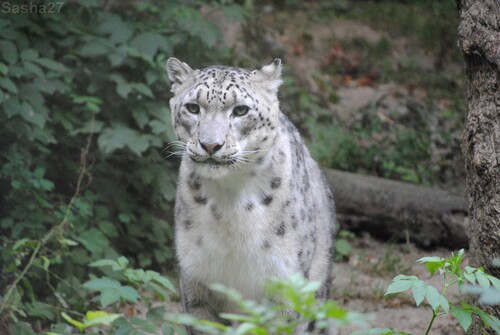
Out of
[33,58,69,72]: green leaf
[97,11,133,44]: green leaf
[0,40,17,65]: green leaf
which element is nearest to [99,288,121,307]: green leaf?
[33,58,69,72]: green leaf

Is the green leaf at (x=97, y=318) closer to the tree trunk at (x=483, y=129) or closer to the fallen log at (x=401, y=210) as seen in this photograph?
the tree trunk at (x=483, y=129)

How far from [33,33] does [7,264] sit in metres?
2.39

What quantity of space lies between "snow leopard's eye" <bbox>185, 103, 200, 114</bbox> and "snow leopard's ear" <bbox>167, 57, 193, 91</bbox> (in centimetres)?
39

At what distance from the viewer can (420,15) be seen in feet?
50.1

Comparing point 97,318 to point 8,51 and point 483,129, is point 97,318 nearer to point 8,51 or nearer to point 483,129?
point 483,129

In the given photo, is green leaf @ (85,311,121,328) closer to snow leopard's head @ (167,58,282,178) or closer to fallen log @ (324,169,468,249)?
snow leopard's head @ (167,58,282,178)

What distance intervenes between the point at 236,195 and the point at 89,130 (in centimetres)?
261

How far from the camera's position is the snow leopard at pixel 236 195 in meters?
5.18

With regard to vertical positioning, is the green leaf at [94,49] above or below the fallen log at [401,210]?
above

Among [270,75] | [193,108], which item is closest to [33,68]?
[193,108]

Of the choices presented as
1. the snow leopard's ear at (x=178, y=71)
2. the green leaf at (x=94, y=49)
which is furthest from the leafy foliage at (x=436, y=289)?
the green leaf at (x=94, y=49)

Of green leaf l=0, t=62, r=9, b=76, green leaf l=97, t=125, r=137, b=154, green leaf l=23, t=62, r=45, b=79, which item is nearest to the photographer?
green leaf l=0, t=62, r=9, b=76

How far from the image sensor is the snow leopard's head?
5.03m

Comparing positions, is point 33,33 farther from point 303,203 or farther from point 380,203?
point 380,203
